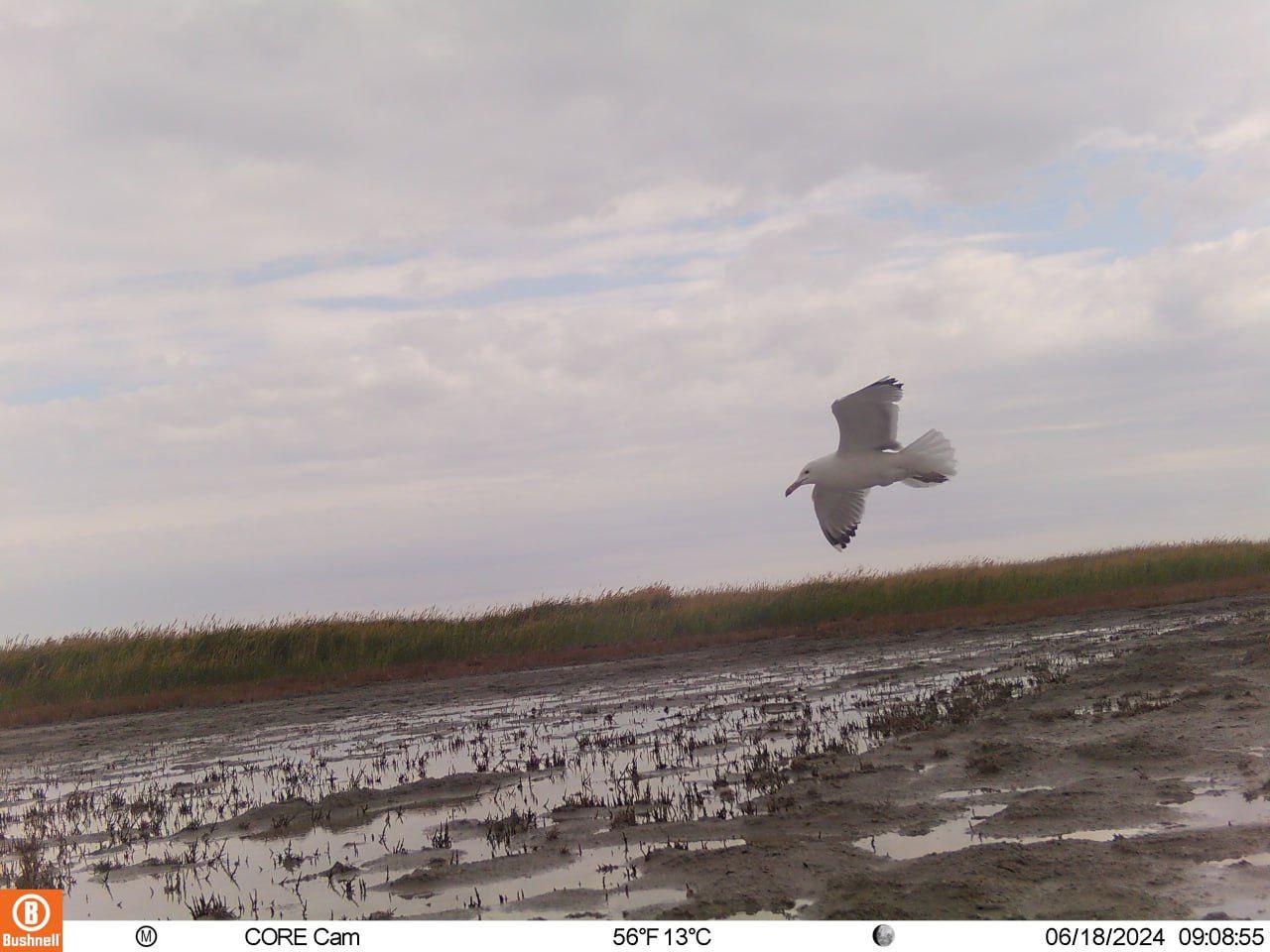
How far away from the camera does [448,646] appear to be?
91.5 ft

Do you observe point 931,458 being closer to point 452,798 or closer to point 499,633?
point 452,798

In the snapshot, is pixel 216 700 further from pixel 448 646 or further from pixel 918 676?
pixel 918 676

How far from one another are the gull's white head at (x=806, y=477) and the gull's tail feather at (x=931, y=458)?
1.02 metres

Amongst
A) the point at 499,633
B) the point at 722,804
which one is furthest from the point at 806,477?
the point at 499,633

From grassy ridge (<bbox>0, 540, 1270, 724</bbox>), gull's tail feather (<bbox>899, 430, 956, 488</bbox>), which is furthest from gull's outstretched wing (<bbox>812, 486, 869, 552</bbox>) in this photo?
grassy ridge (<bbox>0, 540, 1270, 724</bbox>)

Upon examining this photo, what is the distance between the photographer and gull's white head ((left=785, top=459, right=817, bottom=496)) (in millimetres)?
11586

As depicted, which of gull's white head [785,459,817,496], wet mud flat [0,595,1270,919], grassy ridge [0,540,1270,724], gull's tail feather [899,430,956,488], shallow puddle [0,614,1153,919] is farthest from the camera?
grassy ridge [0,540,1270,724]

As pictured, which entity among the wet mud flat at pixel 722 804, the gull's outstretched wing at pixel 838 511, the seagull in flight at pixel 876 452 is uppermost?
the seagull in flight at pixel 876 452

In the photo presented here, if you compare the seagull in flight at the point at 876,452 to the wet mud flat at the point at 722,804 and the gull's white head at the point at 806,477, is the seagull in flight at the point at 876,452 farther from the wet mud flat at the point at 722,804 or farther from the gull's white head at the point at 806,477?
the wet mud flat at the point at 722,804

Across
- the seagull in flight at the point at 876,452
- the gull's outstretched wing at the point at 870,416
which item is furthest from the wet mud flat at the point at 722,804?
the gull's outstretched wing at the point at 870,416

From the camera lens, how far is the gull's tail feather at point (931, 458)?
10688 millimetres

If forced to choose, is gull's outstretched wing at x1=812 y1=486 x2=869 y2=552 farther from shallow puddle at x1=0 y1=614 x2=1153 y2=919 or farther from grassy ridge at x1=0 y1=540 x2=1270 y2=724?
grassy ridge at x1=0 y1=540 x2=1270 y2=724

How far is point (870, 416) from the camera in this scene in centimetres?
1111
